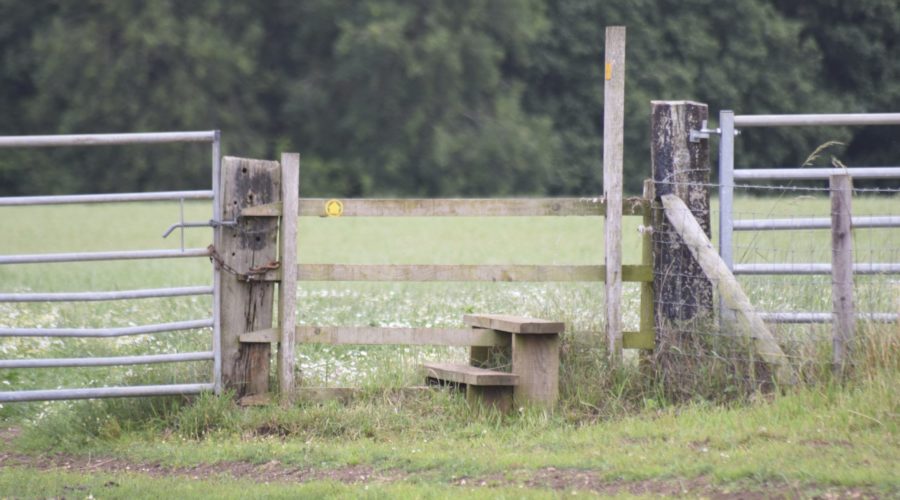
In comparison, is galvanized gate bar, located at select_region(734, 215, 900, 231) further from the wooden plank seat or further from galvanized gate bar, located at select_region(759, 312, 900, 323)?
the wooden plank seat

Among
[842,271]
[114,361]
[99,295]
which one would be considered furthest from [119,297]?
[842,271]

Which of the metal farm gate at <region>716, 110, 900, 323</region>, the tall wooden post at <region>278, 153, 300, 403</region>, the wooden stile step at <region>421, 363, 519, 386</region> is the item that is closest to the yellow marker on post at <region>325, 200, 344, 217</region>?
the tall wooden post at <region>278, 153, 300, 403</region>

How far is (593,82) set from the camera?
41.1 meters

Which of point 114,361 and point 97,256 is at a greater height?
point 97,256

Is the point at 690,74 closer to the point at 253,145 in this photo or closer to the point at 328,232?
the point at 253,145

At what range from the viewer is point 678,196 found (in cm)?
761

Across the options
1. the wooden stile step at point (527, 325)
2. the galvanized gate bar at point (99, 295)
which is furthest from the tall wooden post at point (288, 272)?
the wooden stile step at point (527, 325)

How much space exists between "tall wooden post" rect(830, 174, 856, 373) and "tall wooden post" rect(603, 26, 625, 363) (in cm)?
135

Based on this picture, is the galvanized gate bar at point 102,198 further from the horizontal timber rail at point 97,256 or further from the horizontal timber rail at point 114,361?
the horizontal timber rail at point 114,361

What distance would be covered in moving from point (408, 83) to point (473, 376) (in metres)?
32.5

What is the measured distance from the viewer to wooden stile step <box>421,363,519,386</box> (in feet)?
23.6

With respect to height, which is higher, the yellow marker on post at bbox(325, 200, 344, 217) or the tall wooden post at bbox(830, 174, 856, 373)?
the yellow marker on post at bbox(325, 200, 344, 217)

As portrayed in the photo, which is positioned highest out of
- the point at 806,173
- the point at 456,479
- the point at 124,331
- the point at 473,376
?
the point at 806,173

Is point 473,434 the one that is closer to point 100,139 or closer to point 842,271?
point 842,271
